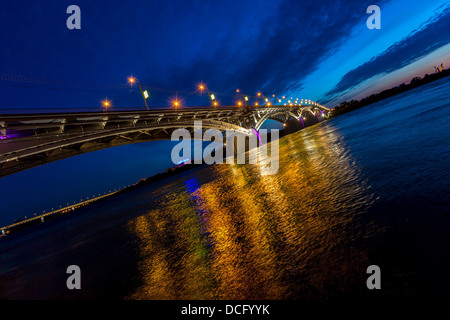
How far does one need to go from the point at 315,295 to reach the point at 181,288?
219 centimetres

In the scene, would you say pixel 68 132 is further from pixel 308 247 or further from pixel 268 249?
pixel 308 247

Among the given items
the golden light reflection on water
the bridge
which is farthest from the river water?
the bridge

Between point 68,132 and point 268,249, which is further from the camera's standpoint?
point 68,132

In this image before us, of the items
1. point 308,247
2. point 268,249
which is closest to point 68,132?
point 268,249

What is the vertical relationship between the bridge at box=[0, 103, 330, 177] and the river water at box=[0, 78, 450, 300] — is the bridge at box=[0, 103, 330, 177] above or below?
above

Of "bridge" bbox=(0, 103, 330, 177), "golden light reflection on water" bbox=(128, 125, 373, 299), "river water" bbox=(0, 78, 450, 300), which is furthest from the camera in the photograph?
"bridge" bbox=(0, 103, 330, 177)

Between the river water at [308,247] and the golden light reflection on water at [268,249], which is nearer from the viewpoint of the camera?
the river water at [308,247]

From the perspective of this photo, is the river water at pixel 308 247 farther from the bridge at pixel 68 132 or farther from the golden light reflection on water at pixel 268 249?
the bridge at pixel 68 132

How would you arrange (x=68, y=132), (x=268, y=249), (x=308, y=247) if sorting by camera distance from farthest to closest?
(x=68, y=132), (x=268, y=249), (x=308, y=247)

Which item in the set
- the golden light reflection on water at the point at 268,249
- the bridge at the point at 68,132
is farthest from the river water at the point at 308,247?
the bridge at the point at 68,132

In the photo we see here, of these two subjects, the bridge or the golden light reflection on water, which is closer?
the golden light reflection on water

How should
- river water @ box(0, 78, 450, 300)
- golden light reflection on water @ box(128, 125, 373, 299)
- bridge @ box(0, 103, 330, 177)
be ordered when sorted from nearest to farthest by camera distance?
1. river water @ box(0, 78, 450, 300)
2. golden light reflection on water @ box(128, 125, 373, 299)
3. bridge @ box(0, 103, 330, 177)

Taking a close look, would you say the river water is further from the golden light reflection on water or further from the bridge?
the bridge
